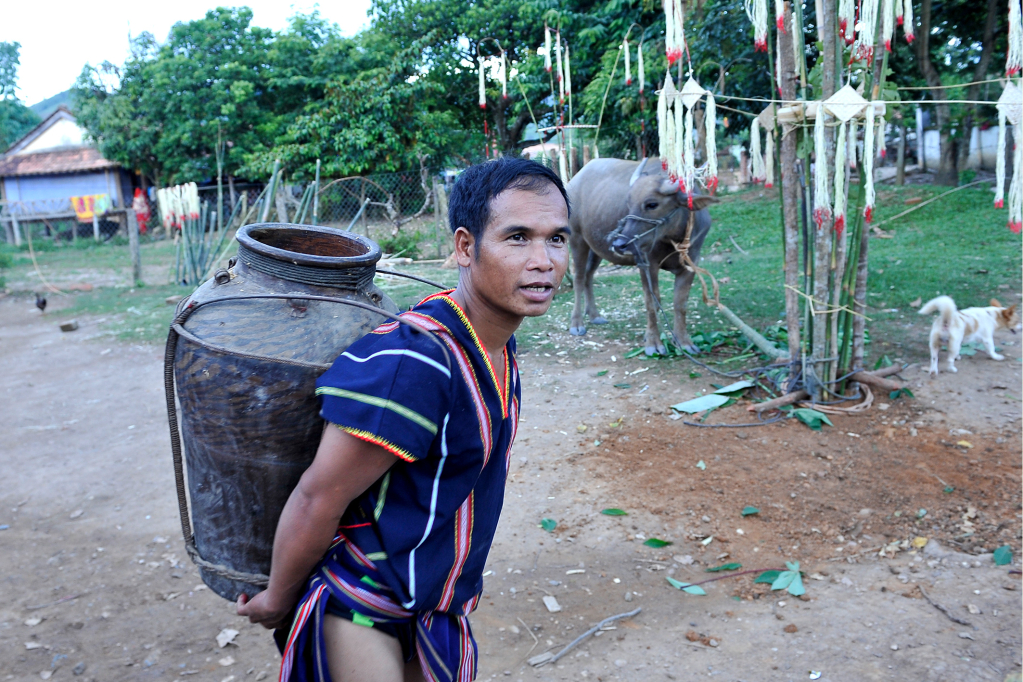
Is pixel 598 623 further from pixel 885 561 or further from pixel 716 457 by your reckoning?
pixel 716 457

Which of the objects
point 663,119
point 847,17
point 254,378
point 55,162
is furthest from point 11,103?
point 254,378

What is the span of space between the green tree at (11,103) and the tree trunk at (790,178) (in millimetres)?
34107

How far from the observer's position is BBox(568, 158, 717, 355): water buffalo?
599cm

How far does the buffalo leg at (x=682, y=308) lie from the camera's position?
243 inches

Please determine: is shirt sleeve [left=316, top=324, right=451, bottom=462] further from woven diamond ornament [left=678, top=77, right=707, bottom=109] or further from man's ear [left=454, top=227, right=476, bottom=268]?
woven diamond ornament [left=678, top=77, right=707, bottom=109]

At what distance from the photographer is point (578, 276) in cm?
722

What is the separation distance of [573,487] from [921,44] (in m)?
11.4

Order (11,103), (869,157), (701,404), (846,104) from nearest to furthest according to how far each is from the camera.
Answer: (846,104)
(869,157)
(701,404)
(11,103)

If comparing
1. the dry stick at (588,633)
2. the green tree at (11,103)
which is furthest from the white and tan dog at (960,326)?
the green tree at (11,103)

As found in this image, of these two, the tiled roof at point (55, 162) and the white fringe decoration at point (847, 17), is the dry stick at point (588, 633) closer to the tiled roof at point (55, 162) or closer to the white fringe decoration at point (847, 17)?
the white fringe decoration at point (847, 17)

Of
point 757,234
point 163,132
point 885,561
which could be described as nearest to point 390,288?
point 757,234

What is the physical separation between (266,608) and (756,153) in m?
3.92

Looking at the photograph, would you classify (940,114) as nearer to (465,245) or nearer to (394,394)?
(465,245)

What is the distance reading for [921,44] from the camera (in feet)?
38.5
